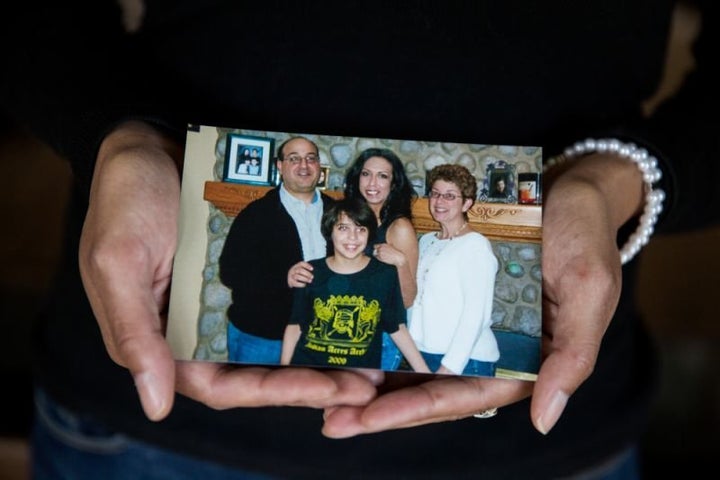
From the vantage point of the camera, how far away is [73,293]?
657mm

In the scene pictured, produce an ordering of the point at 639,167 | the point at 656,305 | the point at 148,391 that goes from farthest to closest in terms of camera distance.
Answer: the point at 656,305 < the point at 639,167 < the point at 148,391

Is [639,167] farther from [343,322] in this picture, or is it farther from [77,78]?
[77,78]

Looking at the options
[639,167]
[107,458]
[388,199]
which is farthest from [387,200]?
[107,458]

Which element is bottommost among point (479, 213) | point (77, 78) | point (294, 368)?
point (294, 368)

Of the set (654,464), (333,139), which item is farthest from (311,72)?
(654,464)

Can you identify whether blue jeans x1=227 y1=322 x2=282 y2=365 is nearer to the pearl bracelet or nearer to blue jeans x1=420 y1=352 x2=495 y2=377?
blue jeans x1=420 y1=352 x2=495 y2=377

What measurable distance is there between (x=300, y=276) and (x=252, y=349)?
0.22ft

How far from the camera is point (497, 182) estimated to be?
22.0 inches

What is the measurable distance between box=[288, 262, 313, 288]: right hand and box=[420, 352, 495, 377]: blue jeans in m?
0.10

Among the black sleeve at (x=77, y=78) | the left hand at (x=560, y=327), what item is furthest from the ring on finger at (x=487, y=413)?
the black sleeve at (x=77, y=78)

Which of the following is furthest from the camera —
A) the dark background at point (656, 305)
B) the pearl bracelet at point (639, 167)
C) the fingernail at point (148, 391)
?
the dark background at point (656, 305)

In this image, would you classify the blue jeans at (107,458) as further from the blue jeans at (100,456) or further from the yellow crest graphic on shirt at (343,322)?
the yellow crest graphic on shirt at (343,322)

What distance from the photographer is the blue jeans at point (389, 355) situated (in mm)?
542

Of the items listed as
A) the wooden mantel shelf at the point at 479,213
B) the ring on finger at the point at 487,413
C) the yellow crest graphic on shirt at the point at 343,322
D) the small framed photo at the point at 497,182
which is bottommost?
the ring on finger at the point at 487,413
